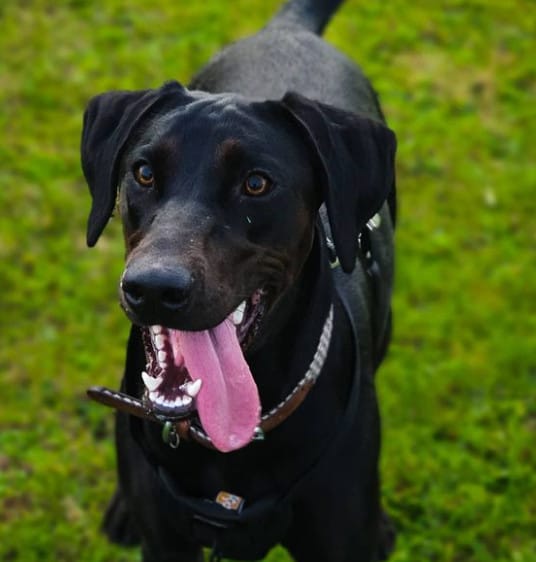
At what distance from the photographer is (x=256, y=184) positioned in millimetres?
3111

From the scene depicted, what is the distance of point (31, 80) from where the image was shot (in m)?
6.99

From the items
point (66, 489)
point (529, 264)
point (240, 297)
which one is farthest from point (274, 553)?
point (529, 264)

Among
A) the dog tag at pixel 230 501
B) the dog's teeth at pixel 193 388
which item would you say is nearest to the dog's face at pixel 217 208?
the dog's teeth at pixel 193 388

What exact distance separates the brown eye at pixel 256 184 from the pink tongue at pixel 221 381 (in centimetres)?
35

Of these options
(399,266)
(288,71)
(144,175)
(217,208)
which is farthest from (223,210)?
(399,266)

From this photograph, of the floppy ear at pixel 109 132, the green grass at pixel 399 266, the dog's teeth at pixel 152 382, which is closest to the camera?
the dog's teeth at pixel 152 382

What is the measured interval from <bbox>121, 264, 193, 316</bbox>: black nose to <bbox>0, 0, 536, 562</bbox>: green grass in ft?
6.46

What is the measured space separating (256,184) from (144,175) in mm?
311

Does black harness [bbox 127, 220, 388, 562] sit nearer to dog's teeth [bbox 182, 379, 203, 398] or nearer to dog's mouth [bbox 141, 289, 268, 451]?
dog's mouth [bbox 141, 289, 268, 451]

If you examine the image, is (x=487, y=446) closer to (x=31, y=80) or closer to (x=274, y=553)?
(x=274, y=553)

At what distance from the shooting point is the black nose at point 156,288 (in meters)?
2.81

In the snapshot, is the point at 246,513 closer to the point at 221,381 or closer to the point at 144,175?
the point at 221,381

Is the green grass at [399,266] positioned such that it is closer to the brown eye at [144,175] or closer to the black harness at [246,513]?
the black harness at [246,513]

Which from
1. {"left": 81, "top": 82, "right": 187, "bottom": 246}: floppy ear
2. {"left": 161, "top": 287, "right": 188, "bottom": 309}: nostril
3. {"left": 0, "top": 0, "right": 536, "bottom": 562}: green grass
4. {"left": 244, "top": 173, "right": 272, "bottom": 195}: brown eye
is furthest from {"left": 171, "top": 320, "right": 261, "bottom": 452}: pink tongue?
{"left": 0, "top": 0, "right": 536, "bottom": 562}: green grass
